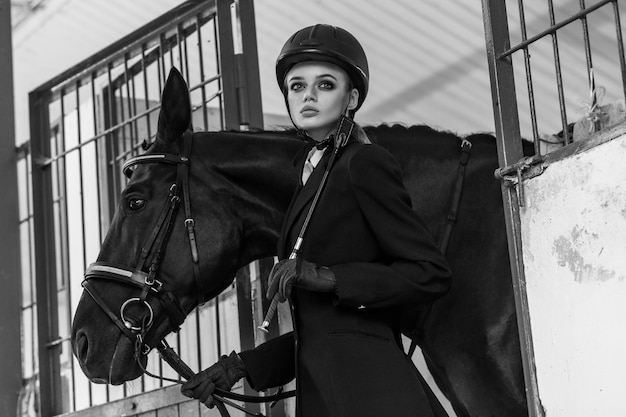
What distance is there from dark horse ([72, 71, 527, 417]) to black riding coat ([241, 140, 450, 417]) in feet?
1.76

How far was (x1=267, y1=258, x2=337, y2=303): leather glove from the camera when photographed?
219 centimetres

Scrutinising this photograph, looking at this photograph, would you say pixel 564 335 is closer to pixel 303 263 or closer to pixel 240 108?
pixel 303 263

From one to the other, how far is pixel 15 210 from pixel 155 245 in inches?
84.2

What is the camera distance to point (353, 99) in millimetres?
2686

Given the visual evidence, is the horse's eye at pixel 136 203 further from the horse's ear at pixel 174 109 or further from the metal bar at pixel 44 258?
the metal bar at pixel 44 258

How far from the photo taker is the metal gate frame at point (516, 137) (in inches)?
101

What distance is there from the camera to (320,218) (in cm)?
239

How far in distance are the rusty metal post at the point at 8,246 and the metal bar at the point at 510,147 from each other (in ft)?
9.48

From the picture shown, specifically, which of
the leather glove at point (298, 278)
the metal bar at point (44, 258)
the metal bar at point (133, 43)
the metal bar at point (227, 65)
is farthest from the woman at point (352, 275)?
the metal bar at point (44, 258)

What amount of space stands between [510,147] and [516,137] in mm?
35

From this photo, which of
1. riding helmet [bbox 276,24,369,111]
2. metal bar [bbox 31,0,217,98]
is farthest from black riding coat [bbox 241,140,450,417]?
metal bar [bbox 31,0,217,98]

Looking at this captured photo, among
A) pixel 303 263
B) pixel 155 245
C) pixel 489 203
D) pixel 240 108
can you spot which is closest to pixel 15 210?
pixel 240 108

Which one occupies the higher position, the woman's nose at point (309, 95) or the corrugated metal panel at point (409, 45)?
the corrugated metal panel at point (409, 45)

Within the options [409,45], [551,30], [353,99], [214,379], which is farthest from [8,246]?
[551,30]
